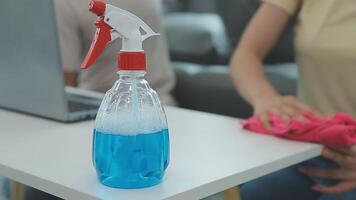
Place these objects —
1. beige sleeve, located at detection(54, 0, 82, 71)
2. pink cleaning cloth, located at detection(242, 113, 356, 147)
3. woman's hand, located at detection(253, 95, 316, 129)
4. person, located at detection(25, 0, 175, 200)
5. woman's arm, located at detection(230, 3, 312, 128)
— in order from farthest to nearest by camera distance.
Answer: beige sleeve, located at detection(54, 0, 82, 71)
person, located at detection(25, 0, 175, 200)
woman's arm, located at detection(230, 3, 312, 128)
woman's hand, located at detection(253, 95, 316, 129)
pink cleaning cloth, located at detection(242, 113, 356, 147)

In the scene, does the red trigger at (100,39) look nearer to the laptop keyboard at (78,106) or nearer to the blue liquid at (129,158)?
the blue liquid at (129,158)

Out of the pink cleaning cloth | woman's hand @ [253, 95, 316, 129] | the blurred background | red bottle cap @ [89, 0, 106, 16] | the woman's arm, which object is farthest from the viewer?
the blurred background

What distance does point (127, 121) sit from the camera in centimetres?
71

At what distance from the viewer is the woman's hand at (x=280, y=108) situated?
1062 millimetres

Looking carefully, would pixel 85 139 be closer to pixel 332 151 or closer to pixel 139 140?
pixel 139 140

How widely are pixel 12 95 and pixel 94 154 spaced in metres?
0.46

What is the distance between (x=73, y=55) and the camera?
144 centimetres

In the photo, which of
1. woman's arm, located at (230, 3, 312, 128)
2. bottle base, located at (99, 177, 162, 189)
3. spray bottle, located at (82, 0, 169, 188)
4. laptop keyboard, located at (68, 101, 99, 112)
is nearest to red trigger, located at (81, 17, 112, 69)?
spray bottle, located at (82, 0, 169, 188)

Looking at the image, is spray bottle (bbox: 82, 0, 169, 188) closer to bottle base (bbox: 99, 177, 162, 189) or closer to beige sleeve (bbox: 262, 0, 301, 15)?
bottle base (bbox: 99, 177, 162, 189)

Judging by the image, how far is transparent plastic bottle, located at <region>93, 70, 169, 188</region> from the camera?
705mm

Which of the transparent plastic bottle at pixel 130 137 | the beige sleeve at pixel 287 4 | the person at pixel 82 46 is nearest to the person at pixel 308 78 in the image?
the beige sleeve at pixel 287 4

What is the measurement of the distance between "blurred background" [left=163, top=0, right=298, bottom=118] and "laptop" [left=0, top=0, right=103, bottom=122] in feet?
1.94

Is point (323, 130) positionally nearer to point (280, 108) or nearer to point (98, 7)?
point (280, 108)

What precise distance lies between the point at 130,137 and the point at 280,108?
46 cm
